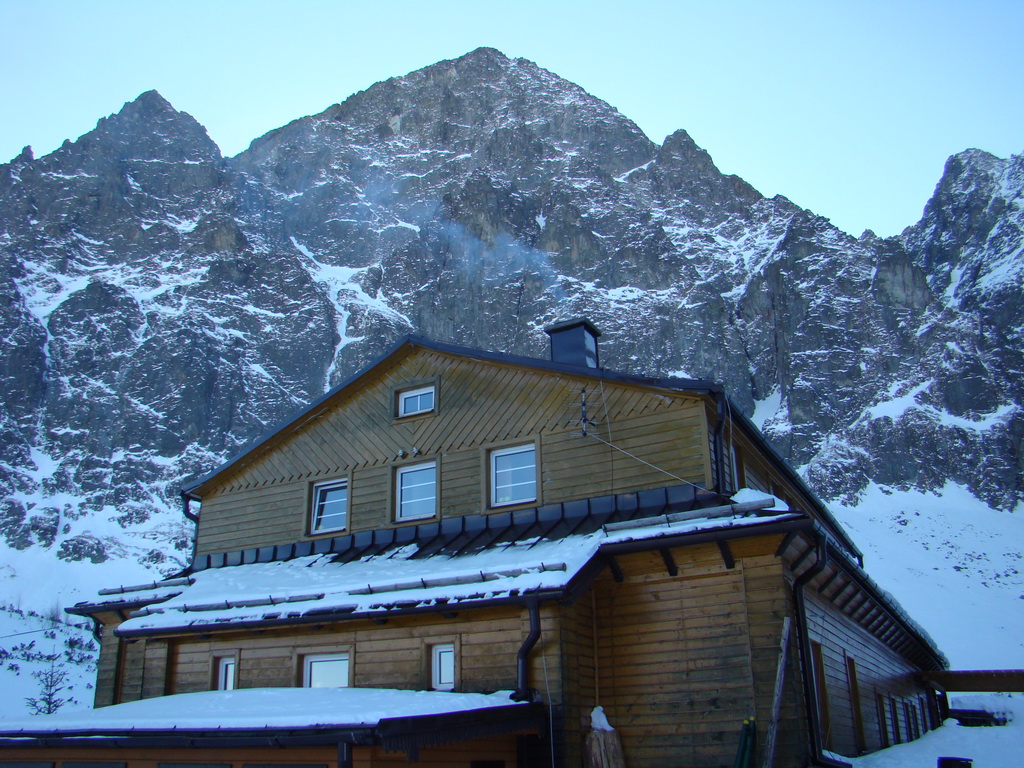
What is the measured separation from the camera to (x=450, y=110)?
599 ft

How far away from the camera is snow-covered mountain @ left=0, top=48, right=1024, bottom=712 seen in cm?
10219

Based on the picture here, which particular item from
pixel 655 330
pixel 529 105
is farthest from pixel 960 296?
pixel 529 105

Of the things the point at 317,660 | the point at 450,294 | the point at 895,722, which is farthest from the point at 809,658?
the point at 450,294

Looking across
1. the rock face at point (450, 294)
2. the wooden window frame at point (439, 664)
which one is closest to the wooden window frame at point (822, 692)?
the wooden window frame at point (439, 664)

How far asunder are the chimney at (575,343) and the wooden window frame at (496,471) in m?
1.85

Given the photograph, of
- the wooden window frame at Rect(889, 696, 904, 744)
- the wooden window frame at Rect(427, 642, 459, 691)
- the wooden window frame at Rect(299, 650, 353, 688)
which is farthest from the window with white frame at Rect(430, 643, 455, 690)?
the wooden window frame at Rect(889, 696, 904, 744)

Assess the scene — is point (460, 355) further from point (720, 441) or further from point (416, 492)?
point (720, 441)

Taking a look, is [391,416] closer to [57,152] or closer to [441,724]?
[441,724]

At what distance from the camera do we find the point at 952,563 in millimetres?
71750

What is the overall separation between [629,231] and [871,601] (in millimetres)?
133403

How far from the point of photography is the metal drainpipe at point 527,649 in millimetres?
10461

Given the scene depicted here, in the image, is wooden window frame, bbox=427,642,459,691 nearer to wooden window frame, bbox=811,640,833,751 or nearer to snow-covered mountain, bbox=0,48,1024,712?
wooden window frame, bbox=811,640,833,751

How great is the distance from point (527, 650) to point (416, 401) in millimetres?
6001

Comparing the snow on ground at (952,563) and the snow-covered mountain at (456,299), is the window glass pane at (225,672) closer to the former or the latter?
the snow on ground at (952,563)
